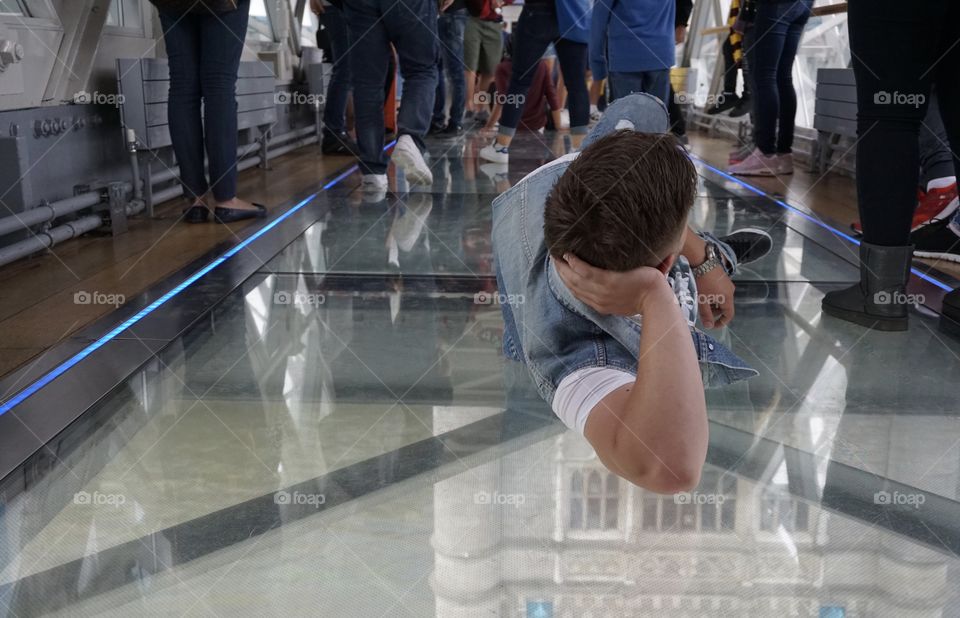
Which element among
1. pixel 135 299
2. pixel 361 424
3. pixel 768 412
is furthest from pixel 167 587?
pixel 135 299

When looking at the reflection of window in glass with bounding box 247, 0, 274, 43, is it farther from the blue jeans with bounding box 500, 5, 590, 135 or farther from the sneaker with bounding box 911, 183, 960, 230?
the sneaker with bounding box 911, 183, 960, 230

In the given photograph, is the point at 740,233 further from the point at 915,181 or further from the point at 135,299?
the point at 135,299

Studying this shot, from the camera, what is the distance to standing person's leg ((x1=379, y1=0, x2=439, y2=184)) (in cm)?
333

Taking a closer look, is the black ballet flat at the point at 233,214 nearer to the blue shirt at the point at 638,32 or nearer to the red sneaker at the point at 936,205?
the blue shirt at the point at 638,32

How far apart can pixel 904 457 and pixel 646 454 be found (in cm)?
68

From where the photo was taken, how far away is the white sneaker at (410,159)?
11.1 feet

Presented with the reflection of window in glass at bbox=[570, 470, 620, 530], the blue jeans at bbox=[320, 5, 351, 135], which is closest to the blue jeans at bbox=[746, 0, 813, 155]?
the blue jeans at bbox=[320, 5, 351, 135]

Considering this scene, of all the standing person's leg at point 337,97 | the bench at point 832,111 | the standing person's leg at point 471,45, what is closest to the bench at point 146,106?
the standing person's leg at point 337,97

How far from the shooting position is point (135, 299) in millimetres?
2062

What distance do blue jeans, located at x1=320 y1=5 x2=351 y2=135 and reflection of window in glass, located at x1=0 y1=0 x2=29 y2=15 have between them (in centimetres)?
221

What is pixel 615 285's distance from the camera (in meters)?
0.84

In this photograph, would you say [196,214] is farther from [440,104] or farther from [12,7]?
[440,104]

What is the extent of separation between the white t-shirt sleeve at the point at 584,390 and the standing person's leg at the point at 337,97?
4410 mm

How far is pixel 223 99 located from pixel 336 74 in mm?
2425
